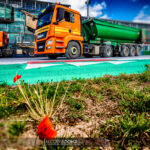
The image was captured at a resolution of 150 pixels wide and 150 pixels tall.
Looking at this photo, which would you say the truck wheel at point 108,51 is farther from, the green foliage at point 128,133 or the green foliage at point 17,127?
the green foliage at point 17,127

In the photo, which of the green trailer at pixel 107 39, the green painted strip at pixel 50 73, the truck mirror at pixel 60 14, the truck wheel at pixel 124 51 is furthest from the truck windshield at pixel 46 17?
the truck wheel at pixel 124 51

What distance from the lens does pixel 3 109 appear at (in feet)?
4.17

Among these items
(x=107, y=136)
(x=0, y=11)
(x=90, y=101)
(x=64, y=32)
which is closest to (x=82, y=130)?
(x=107, y=136)

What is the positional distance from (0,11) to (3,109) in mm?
26411

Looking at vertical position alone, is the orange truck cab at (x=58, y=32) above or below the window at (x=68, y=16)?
below

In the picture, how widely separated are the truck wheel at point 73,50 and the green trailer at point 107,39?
1.05 meters

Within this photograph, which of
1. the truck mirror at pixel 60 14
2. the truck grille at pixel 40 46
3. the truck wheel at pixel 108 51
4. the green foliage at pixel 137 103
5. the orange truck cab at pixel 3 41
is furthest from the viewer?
the orange truck cab at pixel 3 41

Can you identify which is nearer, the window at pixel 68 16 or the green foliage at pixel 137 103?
the green foliage at pixel 137 103

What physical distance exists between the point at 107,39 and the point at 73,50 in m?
4.14

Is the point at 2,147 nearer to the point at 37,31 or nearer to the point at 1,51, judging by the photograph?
the point at 37,31

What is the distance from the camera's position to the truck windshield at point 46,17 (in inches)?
268

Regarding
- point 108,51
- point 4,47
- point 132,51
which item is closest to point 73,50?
point 108,51

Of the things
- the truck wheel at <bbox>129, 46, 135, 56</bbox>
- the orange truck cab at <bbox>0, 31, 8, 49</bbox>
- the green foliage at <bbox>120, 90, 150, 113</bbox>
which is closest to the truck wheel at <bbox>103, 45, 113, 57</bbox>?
the truck wheel at <bbox>129, 46, 135, 56</bbox>

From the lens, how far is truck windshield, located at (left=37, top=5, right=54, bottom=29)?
679 cm
